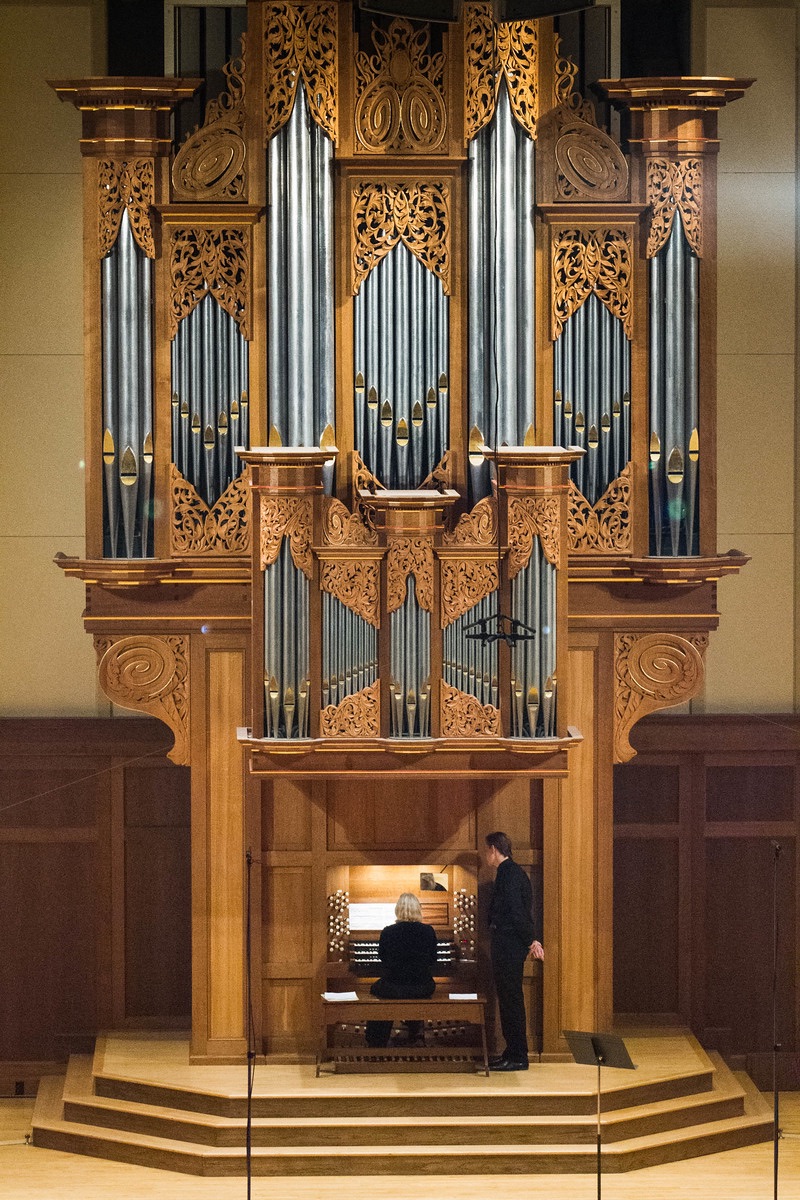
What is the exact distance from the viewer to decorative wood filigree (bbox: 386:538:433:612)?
841 centimetres

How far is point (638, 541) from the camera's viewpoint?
353 inches

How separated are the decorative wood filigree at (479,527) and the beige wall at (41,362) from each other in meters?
2.60

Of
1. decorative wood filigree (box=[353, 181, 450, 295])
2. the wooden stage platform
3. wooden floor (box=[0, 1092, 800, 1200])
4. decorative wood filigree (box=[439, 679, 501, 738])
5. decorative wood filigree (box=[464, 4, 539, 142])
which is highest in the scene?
decorative wood filigree (box=[464, 4, 539, 142])

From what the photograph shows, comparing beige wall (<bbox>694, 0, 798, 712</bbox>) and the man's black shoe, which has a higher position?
beige wall (<bbox>694, 0, 798, 712</bbox>)

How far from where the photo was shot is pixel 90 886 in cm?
991

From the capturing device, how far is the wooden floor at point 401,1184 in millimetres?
8172

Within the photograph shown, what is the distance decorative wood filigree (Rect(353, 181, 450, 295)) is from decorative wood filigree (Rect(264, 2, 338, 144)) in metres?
0.40

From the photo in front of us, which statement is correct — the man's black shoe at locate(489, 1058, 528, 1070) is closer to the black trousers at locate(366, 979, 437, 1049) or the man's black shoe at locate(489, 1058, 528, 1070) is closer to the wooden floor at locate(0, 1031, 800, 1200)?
the wooden floor at locate(0, 1031, 800, 1200)

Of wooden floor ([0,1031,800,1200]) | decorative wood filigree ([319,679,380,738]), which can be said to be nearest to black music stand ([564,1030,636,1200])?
wooden floor ([0,1031,800,1200])

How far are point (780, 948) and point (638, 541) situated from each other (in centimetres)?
282

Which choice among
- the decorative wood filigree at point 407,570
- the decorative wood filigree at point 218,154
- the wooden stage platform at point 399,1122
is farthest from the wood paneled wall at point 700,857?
the decorative wood filigree at point 218,154

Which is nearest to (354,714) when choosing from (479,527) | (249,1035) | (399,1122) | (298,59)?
(479,527)

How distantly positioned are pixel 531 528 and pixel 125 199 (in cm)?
274

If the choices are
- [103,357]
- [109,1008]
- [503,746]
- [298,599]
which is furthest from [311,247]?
[109,1008]
